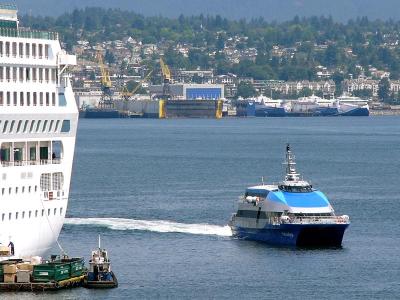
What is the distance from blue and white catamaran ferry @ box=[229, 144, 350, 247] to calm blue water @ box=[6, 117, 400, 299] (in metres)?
0.87

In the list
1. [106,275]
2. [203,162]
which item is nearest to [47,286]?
[106,275]

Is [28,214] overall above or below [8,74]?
below

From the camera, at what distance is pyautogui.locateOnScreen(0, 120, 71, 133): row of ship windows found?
5531 centimetres

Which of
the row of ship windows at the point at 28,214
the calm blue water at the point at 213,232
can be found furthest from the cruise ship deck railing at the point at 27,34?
the calm blue water at the point at 213,232

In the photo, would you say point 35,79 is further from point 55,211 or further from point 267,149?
point 267,149

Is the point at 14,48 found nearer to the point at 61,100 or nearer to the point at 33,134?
the point at 33,134

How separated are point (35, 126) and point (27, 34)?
10.00ft

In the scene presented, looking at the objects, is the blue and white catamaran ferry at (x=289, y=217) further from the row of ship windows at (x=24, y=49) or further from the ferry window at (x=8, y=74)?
the ferry window at (x=8, y=74)

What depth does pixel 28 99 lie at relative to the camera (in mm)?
56219

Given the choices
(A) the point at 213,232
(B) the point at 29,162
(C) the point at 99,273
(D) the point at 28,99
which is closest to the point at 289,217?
(A) the point at 213,232

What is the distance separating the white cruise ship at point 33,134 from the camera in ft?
181

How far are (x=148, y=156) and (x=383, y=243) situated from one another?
77.5 m

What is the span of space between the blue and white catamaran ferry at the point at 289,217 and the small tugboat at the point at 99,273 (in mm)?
16372

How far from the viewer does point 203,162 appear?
455 ft
